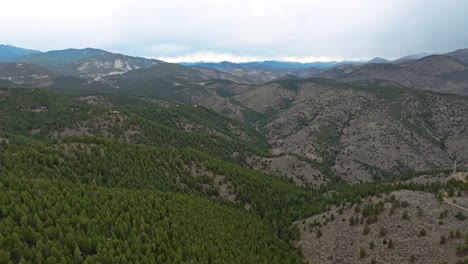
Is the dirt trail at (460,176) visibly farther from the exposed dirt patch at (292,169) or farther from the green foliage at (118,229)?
the exposed dirt patch at (292,169)

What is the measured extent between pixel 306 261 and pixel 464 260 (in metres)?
20.7

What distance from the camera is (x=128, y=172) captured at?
76062mm

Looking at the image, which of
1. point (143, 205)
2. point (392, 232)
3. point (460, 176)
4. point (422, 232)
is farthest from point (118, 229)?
point (460, 176)

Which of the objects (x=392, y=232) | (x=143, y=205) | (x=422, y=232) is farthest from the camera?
(x=143, y=205)

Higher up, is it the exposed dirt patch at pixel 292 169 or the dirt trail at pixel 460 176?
the dirt trail at pixel 460 176

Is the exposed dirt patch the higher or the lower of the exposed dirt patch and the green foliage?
the lower

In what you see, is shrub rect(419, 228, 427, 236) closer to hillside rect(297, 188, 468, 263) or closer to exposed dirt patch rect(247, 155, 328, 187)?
hillside rect(297, 188, 468, 263)

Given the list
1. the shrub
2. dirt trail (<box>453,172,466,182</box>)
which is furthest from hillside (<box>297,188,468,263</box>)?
dirt trail (<box>453,172,466,182</box>)

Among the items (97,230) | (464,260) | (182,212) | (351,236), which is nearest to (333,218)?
(351,236)

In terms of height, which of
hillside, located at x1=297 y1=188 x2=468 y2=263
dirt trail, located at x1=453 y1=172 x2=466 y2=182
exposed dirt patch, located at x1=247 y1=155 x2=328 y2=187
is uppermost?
dirt trail, located at x1=453 y1=172 x2=466 y2=182

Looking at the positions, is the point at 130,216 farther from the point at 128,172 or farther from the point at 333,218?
the point at 333,218

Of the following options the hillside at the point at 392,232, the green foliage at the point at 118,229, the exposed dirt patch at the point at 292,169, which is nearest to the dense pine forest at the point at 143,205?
the green foliage at the point at 118,229

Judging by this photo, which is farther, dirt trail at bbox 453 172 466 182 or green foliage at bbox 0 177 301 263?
dirt trail at bbox 453 172 466 182

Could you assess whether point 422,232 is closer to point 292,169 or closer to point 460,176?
point 460,176
